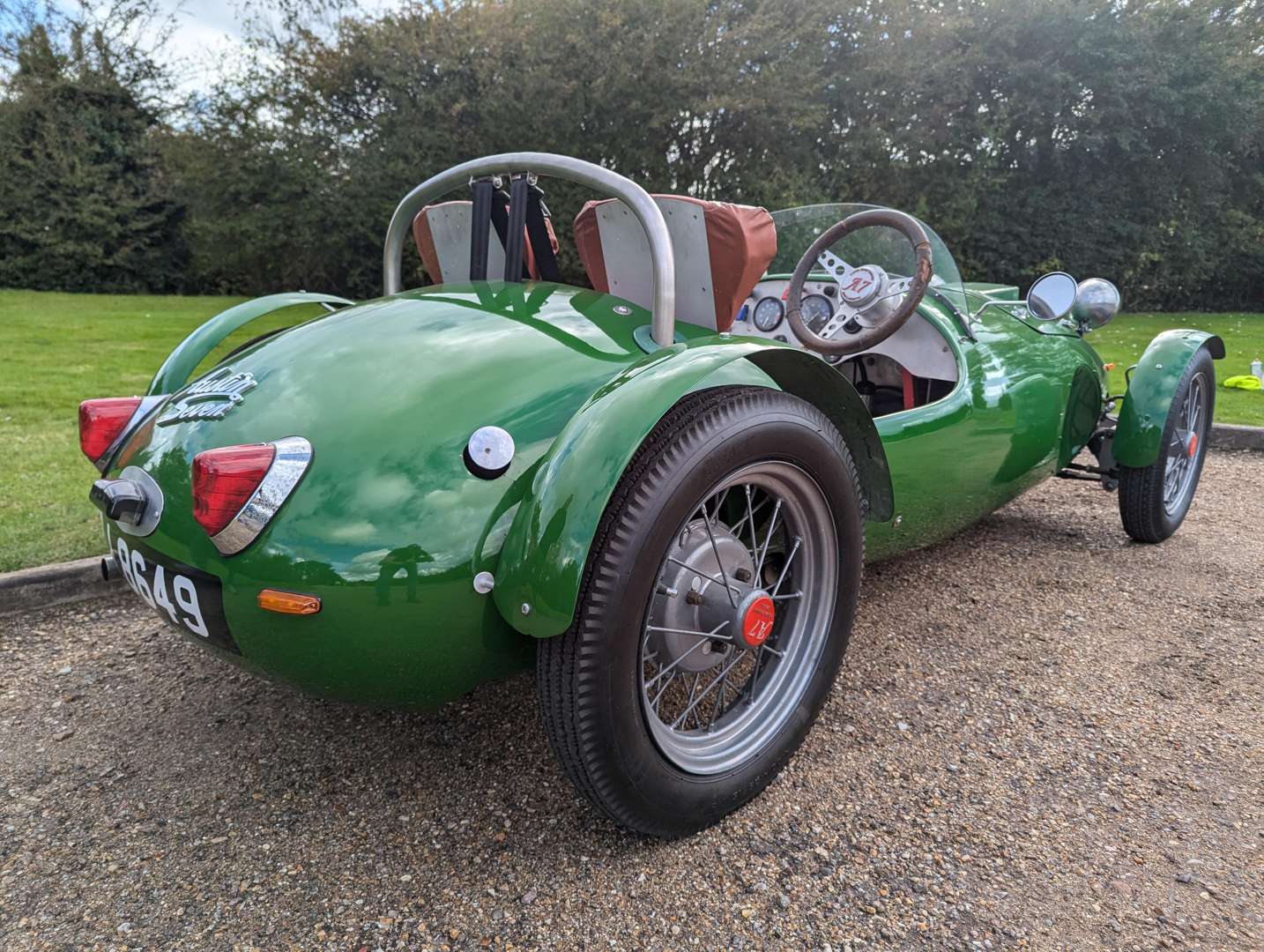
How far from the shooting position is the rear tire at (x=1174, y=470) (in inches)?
139

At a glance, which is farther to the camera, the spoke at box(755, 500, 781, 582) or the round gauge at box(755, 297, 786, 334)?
the round gauge at box(755, 297, 786, 334)

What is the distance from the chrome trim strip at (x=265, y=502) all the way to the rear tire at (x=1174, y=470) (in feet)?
11.2

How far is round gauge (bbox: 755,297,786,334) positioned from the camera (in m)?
3.33

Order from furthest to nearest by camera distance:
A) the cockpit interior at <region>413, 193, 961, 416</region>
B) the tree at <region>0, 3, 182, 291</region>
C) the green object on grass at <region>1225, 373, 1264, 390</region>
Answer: the tree at <region>0, 3, 182, 291</region> < the green object on grass at <region>1225, 373, 1264, 390</region> < the cockpit interior at <region>413, 193, 961, 416</region>

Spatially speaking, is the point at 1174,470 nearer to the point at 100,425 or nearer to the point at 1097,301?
the point at 1097,301

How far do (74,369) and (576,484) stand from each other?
796cm

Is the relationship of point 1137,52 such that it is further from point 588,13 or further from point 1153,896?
Answer: point 1153,896

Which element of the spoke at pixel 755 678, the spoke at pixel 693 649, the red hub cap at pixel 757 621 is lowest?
the spoke at pixel 755 678

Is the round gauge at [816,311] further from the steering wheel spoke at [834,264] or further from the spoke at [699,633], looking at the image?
the spoke at [699,633]

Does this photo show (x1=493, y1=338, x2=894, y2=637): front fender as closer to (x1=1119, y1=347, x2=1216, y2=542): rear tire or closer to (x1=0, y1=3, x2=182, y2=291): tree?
(x1=1119, y1=347, x2=1216, y2=542): rear tire

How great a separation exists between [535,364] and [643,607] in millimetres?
616

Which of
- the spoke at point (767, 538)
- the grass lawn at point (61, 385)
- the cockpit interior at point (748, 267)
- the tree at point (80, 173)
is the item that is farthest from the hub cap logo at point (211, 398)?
the tree at point (80, 173)

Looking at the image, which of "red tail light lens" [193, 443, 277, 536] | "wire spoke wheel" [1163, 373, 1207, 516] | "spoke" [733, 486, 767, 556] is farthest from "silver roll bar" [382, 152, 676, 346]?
"wire spoke wheel" [1163, 373, 1207, 516]

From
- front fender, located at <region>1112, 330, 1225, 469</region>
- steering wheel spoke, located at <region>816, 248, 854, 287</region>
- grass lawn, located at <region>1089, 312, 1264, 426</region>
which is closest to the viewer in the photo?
steering wheel spoke, located at <region>816, 248, 854, 287</region>
